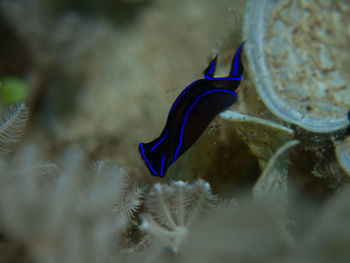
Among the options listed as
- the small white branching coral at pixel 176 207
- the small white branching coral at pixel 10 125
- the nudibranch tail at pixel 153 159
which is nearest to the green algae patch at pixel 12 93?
the small white branching coral at pixel 10 125

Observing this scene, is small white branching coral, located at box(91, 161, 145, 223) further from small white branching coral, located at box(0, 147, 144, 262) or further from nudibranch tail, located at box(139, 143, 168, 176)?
small white branching coral, located at box(0, 147, 144, 262)

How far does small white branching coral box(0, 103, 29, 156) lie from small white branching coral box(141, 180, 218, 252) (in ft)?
3.13

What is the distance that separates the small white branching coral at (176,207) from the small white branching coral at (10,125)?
0.95 meters

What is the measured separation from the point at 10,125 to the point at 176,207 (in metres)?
1.17

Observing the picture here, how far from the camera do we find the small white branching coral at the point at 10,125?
1.89 m

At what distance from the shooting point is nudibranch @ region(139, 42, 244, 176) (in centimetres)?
187

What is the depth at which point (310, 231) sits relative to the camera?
1.24 m

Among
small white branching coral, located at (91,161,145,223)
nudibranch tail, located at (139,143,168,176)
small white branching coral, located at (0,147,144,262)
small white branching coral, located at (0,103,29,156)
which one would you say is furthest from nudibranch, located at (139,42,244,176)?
small white branching coral, located at (0,103,29,156)

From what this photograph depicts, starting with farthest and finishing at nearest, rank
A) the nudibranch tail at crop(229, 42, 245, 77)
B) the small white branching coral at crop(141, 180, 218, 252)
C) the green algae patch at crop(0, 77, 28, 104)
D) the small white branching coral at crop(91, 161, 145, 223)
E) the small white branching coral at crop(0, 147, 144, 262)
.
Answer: the green algae patch at crop(0, 77, 28, 104), the nudibranch tail at crop(229, 42, 245, 77), the small white branching coral at crop(91, 161, 145, 223), the small white branching coral at crop(141, 180, 218, 252), the small white branching coral at crop(0, 147, 144, 262)

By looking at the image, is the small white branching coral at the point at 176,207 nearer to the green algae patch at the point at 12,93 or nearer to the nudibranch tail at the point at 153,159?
the nudibranch tail at the point at 153,159

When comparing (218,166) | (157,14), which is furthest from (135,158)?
(157,14)

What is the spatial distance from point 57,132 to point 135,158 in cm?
200

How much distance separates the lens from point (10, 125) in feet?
6.24

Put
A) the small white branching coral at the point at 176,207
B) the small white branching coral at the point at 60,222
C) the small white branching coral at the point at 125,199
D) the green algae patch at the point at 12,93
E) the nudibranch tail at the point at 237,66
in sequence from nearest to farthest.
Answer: the small white branching coral at the point at 60,222, the small white branching coral at the point at 176,207, the small white branching coral at the point at 125,199, the nudibranch tail at the point at 237,66, the green algae patch at the point at 12,93
